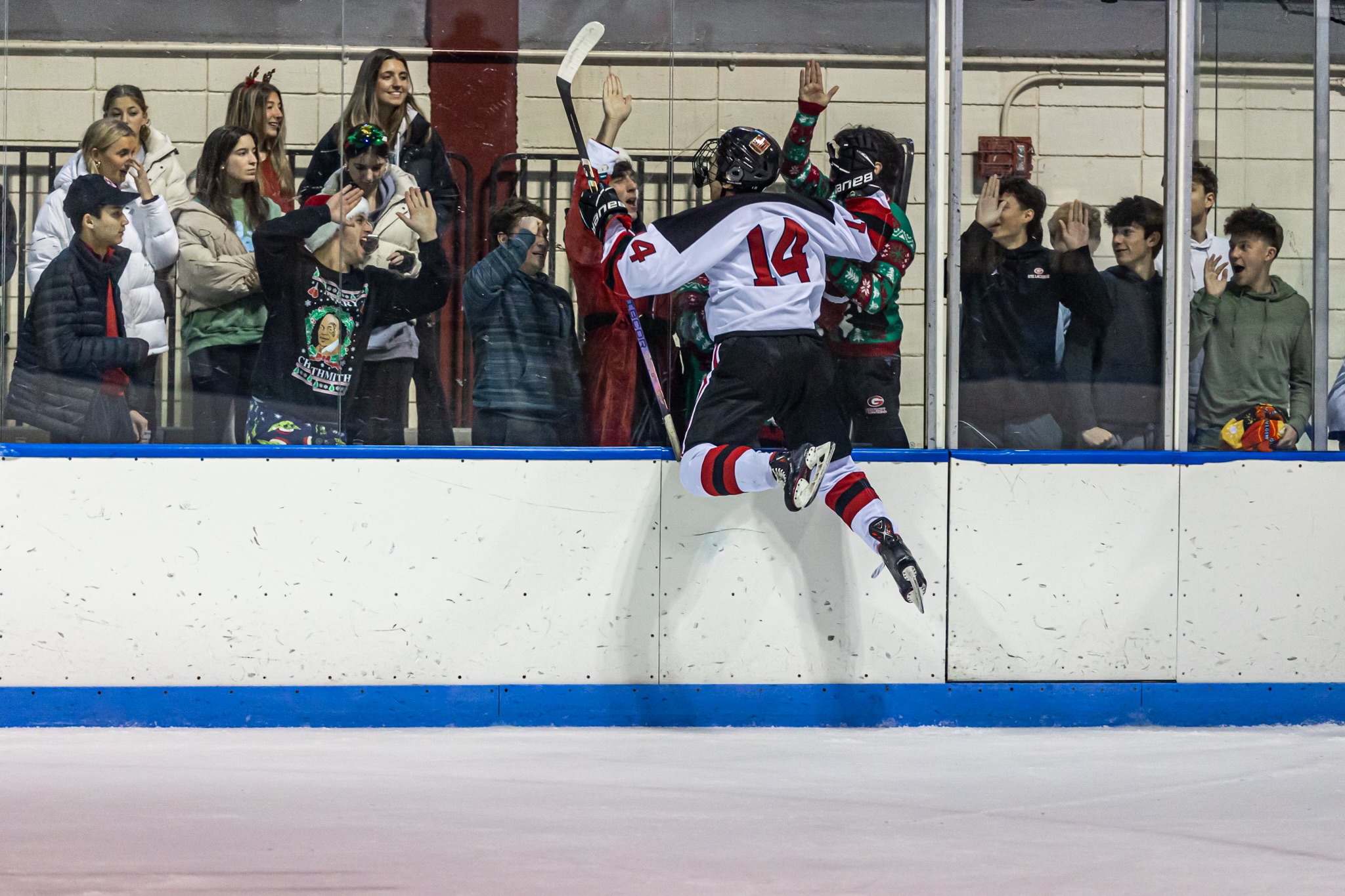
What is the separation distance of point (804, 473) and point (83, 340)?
2.21 meters

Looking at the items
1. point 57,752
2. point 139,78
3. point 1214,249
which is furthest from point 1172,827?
point 139,78

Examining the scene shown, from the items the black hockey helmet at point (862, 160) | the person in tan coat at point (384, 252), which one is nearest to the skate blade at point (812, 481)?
the black hockey helmet at point (862, 160)

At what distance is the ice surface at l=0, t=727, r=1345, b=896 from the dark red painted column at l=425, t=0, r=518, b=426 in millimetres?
1218

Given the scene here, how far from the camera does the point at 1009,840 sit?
3.07 m

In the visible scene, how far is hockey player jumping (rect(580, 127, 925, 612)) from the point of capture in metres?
4.02

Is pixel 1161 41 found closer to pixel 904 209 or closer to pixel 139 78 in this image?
pixel 904 209

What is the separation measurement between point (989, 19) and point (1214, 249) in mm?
1031

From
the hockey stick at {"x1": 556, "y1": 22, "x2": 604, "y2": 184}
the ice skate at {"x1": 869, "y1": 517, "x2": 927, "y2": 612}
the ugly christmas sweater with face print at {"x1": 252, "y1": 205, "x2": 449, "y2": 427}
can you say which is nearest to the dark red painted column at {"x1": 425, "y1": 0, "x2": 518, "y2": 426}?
the hockey stick at {"x1": 556, "y1": 22, "x2": 604, "y2": 184}

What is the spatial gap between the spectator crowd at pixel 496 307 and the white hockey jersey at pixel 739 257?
0.39 ft

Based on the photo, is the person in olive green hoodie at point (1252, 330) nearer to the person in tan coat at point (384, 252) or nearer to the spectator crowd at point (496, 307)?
the spectator crowd at point (496, 307)

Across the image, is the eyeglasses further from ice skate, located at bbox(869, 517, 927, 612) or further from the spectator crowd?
ice skate, located at bbox(869, 517, 927, 612)

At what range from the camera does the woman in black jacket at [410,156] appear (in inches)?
170

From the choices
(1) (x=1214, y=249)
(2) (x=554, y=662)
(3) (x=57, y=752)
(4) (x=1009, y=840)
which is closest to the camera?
(4) (x=1009, y=840)

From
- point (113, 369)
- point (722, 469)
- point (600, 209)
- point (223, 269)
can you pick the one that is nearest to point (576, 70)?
point (600, 209)
